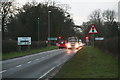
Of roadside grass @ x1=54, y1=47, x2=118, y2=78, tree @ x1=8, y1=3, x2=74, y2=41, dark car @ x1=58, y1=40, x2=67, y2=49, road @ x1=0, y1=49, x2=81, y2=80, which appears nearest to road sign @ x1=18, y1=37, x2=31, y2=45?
road @ x1=0, y1=49, x2=81, y2=80

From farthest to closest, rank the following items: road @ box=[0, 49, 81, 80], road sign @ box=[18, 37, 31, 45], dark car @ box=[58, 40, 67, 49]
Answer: dark car @ box=[58, 40, 67, 49] → road sign @ box=[18, 37, 31, 45] → road @ box=[0, 49, 81, 80]

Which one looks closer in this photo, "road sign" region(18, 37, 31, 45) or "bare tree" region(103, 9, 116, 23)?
"road sign" region(18, 37, 31, 45)

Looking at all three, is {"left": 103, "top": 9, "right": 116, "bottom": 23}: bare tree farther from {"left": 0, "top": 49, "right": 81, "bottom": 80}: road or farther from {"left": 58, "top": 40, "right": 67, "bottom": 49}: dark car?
{"left": 0, "top": 49, "right": 81, "bottom": 80}: road

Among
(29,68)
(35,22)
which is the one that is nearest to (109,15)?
(35,22)

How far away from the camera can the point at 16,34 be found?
261ft

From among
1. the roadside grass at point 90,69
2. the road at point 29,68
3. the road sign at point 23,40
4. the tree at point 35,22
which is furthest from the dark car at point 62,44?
the roadside grass at point 90,69

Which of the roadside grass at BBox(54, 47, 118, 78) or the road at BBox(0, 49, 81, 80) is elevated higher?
the roadside grass at BBox(54, 47, 118, 78)

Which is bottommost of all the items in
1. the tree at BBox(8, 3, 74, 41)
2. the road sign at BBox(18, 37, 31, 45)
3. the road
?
the road

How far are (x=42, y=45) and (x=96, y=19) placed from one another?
144 ft

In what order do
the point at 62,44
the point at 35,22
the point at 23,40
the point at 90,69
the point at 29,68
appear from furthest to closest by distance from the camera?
1. the point at 35,22
2. the point at 62,44
3. the point at 23,40
4. the point at 29,68
5. the point at 90,69

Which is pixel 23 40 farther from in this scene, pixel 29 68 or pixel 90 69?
pixel 90 69

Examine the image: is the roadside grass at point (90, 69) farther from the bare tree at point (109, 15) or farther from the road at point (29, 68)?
the bare tree at point (109, 15)

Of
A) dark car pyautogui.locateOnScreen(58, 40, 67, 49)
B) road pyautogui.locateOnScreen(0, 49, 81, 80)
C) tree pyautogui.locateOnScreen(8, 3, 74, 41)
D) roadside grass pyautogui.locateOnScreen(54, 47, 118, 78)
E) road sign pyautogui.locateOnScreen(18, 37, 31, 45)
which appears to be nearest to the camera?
roadside grass pyautogui.locateOnScreen(54, 47, 118, 78)

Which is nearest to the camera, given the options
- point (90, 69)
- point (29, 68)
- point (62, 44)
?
point (90, 69)
